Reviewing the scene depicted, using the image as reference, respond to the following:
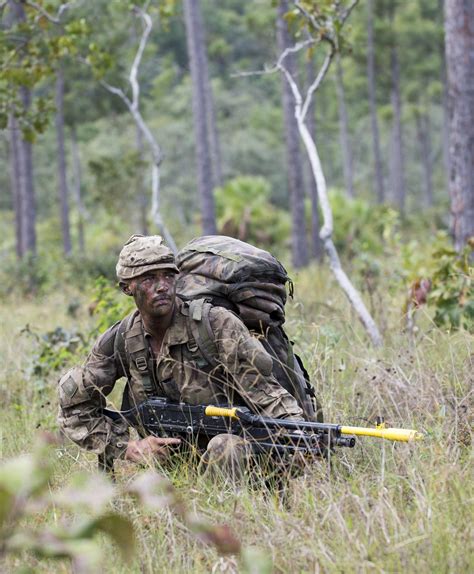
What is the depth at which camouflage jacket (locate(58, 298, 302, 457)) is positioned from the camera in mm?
4141

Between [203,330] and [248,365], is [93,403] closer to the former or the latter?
[203,330]

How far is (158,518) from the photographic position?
3.62 metres

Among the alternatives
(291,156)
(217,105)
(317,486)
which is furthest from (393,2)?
(317,486)

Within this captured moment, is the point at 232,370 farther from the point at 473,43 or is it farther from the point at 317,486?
the point at 473,43

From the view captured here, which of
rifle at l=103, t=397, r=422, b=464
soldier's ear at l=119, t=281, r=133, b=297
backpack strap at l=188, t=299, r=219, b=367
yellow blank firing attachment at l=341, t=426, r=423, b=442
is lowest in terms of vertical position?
rifle at l=103, t=397, r=422, b=464

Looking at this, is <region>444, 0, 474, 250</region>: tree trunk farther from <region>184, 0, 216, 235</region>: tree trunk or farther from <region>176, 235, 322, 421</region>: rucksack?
<region>184, 0, 216, 235</region>: tree trunk

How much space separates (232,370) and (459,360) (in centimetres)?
165

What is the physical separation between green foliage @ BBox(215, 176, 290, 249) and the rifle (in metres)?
18.2

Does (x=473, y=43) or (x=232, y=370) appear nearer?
(x=232, y=370)

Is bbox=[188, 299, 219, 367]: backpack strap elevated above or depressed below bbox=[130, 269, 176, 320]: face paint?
below

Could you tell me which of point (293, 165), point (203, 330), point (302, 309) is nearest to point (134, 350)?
point (203, 330)

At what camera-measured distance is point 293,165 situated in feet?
55.3

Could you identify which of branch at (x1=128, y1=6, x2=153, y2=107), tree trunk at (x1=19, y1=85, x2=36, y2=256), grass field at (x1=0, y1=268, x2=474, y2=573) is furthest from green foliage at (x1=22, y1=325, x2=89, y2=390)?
tree trunk at (x1=19, y1=85, x2=36, y2=256)

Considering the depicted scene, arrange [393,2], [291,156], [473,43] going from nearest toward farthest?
[473,43]
[291,156]
[393,2]
